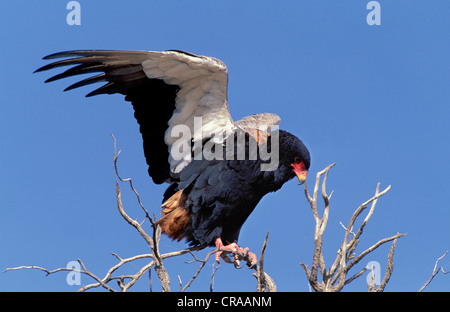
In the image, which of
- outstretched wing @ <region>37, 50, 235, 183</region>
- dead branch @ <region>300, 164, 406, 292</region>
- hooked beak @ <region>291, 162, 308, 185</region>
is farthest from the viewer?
hooked beak @ <region>291, 162, 308, 185</region>

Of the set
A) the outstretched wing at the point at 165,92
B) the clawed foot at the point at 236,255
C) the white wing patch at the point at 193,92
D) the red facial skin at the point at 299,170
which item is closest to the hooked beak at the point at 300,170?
the red facial skin at the point at 299,170

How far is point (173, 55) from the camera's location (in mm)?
4609

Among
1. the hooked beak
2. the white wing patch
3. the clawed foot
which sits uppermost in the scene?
the white wing patch

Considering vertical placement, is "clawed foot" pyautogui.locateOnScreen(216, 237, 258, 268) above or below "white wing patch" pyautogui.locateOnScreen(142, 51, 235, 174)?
below

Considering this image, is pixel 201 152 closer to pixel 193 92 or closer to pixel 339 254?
pixel 193 92

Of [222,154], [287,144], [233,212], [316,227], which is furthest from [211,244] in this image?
[316,227]

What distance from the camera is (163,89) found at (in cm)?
490

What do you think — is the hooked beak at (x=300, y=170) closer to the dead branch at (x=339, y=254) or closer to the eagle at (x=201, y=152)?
the eagle at (x=201, y=152)

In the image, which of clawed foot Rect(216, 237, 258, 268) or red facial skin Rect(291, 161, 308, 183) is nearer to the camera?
clawed foot Rect(216, 237, 258, 268)

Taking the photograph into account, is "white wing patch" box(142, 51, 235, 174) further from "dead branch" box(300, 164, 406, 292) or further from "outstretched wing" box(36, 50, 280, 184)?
"dead branch" box(300, 164, 406, 292)

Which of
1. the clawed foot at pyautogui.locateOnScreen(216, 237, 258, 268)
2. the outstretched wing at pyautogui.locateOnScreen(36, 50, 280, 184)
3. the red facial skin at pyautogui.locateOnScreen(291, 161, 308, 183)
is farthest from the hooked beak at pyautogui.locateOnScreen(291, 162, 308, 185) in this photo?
the clawed foot at pyautogui.locateOnScreen(216, 237, 258, 268)

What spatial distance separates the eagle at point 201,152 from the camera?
4.79 m

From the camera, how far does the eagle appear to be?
479cm

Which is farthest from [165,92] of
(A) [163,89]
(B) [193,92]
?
(B) [193,92]
